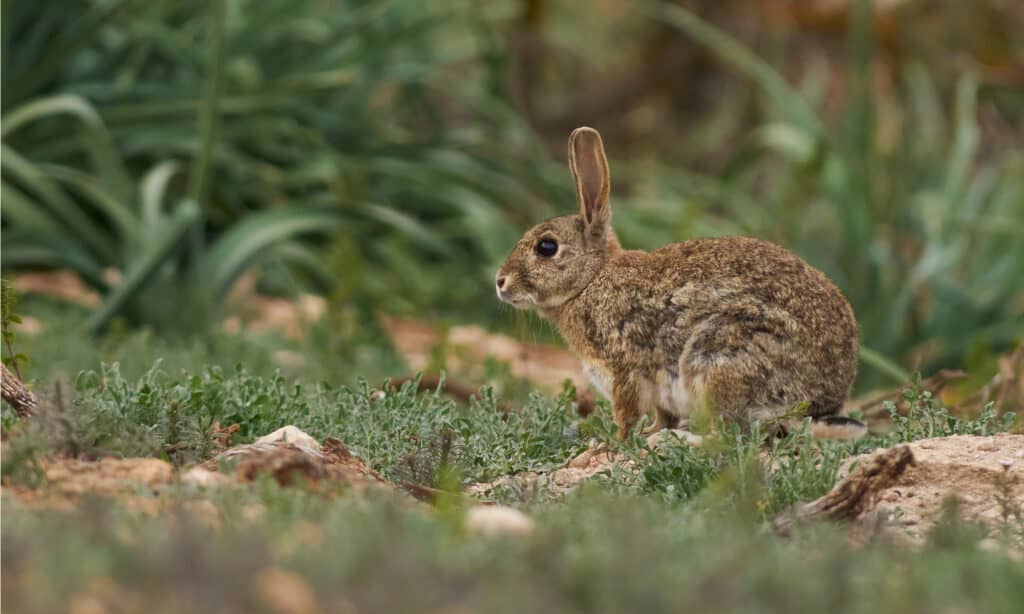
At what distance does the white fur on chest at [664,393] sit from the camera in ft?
14.1

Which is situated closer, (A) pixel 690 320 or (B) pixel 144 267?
(A) pixel 690 320

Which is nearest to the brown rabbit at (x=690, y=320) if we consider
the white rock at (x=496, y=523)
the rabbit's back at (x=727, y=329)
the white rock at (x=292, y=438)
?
the rabbit's back at (x=727, y=329)

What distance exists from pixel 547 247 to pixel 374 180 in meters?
4.32

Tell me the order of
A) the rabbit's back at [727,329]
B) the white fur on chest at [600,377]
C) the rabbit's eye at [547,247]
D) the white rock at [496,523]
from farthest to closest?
the rabbit's eye at [547,247], the white fur on chest at [600,377], the rabbit's back at [727,329], the white rock at [496,523]

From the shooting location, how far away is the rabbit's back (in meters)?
4.21

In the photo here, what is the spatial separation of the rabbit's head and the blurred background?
1112mm

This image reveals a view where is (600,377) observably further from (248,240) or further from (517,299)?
(248,240)

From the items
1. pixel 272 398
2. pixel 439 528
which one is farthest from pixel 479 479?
pixel 439 528

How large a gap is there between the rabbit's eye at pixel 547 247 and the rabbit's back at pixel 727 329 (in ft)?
1.03

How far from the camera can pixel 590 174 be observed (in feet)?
15.8

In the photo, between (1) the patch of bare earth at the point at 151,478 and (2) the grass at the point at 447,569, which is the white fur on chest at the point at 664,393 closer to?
(1) the patch of bare earth at the point at 151,478

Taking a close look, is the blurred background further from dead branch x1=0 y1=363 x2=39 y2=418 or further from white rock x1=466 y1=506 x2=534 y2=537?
white rock x1=466 y1=506 x2=534 y2=537

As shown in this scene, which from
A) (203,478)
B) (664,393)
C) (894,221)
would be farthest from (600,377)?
(894,221)

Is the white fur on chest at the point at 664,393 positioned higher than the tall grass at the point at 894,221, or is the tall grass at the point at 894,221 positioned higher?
the tall grass at the point at 894,221
